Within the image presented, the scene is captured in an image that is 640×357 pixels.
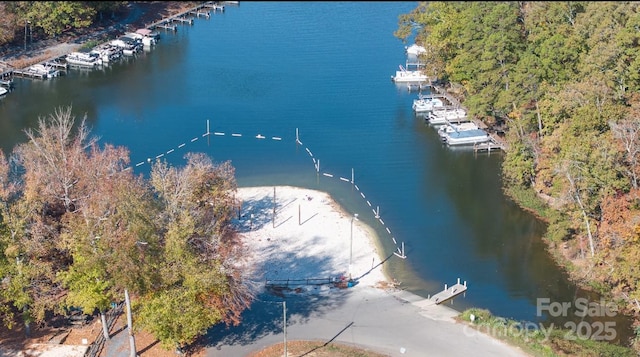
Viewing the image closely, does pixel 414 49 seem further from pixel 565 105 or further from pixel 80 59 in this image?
pixel 80 59

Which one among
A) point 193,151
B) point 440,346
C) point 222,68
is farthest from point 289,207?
point 222,68

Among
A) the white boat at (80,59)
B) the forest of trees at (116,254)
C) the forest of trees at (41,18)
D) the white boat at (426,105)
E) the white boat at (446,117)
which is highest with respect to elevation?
the forest of trees at (41,18)

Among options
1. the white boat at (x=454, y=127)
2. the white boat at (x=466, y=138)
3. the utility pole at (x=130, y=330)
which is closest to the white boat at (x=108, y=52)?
the white boat at (x=454, y=127)

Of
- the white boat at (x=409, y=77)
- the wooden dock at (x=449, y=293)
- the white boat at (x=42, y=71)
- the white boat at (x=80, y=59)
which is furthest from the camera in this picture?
the white boat at (x=80, y=59)

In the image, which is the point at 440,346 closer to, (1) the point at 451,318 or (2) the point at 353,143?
(1) the point at 451,318

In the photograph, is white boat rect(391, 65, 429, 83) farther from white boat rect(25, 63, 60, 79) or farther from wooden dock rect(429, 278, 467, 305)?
wooden dock rect(429, 278, 467, 305)

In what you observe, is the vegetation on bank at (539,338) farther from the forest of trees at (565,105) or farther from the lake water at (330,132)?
the forest of trees at (565,105)

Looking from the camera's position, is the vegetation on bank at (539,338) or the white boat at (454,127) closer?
the vegetation on bank at (539,338)
